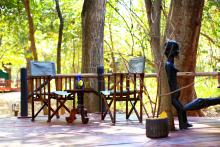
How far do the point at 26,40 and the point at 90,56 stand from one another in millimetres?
9641

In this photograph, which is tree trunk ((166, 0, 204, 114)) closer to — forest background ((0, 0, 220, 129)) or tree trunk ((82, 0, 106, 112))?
tree trunk ((82, 0, 106, 112))

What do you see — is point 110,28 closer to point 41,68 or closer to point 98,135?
point 41,68

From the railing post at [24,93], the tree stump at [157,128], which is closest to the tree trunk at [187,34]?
the railing post at [24,93]

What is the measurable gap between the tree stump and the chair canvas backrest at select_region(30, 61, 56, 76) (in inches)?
102

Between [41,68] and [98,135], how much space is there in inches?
92.8

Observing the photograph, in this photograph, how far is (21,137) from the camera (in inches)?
164

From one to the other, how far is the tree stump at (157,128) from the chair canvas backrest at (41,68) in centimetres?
260

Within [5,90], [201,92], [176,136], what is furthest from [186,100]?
[5,90]

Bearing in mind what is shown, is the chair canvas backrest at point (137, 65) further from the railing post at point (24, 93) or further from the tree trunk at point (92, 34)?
the tree trunk at point (92, 34)

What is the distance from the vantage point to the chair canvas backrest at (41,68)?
6.06 meters

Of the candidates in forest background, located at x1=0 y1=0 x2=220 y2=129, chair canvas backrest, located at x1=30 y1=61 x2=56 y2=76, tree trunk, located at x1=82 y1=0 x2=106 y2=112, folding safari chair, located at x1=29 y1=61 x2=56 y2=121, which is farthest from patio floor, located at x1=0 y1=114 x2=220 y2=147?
forest background, located at x1=0 y1=0 x2=220 y2=129

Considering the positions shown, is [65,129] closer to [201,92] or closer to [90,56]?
[90,56]

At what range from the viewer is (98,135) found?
4.22 meters

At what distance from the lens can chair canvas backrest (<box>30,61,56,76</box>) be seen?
606cm
